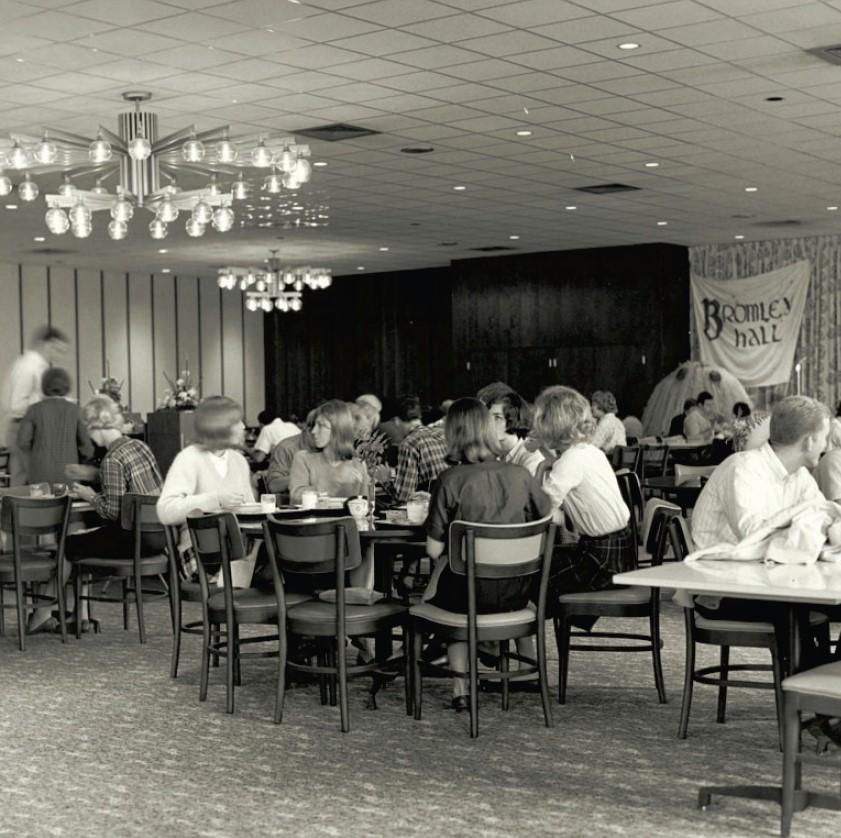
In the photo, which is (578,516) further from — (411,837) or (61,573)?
(61,573)

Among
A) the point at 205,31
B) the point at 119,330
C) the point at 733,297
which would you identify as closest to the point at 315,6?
the point at 205,31

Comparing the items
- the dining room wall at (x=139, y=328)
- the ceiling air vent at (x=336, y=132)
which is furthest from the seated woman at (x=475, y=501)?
the dining room wall at (x=139, y=328)

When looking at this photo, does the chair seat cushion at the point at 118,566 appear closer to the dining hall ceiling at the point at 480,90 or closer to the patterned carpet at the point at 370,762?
the patterned carpet at the point at 370,762

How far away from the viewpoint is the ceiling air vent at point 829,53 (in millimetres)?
8694

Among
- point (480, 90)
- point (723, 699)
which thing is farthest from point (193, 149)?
point (723, 699)

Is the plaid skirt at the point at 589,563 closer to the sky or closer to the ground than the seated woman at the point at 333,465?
closer to the ground

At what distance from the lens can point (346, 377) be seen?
25281mm

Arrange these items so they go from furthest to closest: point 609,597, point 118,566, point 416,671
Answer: point 118,566 → point 609,597 → point 416,671

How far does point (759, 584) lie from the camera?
14.1 feet

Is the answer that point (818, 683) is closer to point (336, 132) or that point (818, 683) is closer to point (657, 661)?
point (657, 661)

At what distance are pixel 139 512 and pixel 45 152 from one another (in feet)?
8.81

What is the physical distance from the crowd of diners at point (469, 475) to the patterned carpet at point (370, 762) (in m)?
0.51

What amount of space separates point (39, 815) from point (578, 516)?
2815 mm

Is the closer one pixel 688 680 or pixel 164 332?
pixel 688 680
